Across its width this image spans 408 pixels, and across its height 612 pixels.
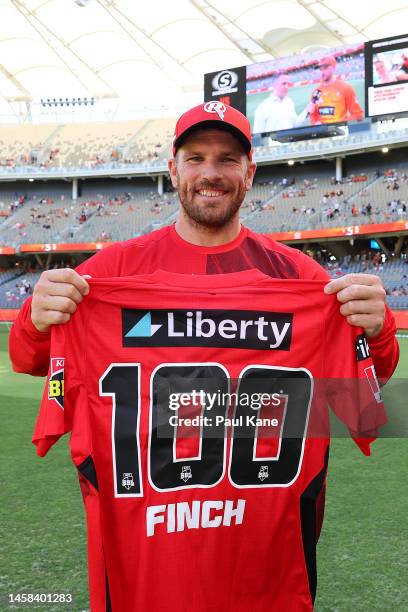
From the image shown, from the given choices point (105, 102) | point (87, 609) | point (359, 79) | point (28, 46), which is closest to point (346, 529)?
point (87, 609)

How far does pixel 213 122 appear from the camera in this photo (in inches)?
99.0

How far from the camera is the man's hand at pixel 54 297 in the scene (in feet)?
7.35

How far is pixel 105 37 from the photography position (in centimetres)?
3925

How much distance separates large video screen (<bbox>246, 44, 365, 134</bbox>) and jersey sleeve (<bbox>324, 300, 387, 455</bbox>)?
101 feet

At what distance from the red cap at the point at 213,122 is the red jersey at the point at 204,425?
615mm

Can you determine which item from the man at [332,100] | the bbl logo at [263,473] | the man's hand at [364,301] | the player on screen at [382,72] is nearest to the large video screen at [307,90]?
the man at [332,100]

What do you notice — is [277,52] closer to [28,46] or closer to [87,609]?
[28,46]

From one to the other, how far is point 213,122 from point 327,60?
1277 inches

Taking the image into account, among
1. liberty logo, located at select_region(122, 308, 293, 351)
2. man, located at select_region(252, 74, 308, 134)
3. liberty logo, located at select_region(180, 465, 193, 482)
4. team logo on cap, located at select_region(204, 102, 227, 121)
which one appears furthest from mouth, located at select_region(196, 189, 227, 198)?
man, located at select_region(252, 74, 308, 134)

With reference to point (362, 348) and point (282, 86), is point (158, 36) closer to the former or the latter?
point (282, 86)

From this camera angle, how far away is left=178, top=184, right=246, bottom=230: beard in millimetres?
2523

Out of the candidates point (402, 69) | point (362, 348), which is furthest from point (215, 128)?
point (402, 69)

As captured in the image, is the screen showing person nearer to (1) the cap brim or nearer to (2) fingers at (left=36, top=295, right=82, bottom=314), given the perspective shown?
(1) the cap brim

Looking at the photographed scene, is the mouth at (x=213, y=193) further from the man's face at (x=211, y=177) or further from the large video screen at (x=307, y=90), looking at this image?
the large video screen at (x=307, y=90)
